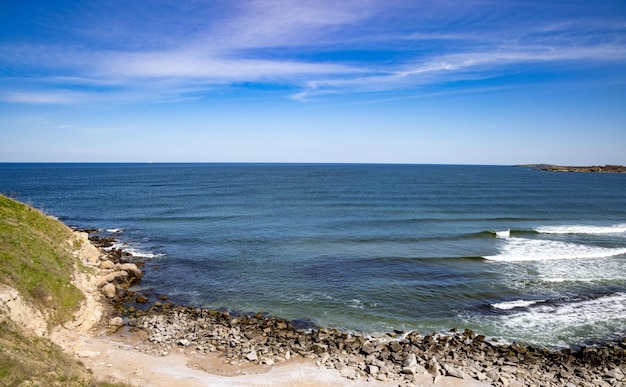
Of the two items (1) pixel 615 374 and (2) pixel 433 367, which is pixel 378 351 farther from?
(1) pixel 615 374

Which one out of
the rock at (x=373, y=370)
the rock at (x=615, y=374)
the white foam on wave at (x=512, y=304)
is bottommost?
the rock at (x=615, y=374)

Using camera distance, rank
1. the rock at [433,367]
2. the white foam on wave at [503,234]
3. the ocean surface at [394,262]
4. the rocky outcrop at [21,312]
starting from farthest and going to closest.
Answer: the white foam on wave at [503,234]
the ocean surface at [394,262]
the rock at [433,367]
the rocky outcrop at [21,312]

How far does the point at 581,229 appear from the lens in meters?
54.5

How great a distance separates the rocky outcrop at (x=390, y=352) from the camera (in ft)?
63.6

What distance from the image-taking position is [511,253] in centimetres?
4259

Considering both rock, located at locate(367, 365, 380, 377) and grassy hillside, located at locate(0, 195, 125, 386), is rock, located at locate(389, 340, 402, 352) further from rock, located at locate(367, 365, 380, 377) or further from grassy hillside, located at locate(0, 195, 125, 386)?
grassy hillside, located at locate(0, 195, 125, 386)

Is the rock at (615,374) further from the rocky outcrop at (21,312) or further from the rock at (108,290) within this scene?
the rock at (108,290)

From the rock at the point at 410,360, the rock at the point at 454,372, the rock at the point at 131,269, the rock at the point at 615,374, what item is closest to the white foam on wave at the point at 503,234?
the rock at the point at 615,374

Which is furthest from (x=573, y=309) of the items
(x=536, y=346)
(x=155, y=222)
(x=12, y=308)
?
(x=155, y=222)

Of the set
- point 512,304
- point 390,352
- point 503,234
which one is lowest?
point 390,352

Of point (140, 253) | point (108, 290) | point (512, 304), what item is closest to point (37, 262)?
point (108, 290)

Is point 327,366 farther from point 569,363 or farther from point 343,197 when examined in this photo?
point 343,197

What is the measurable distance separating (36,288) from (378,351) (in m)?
20.7

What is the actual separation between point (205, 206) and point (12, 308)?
2165 inches
